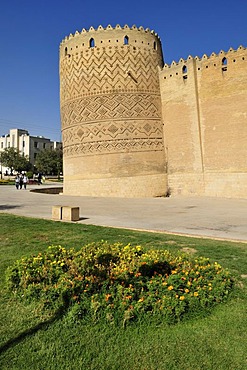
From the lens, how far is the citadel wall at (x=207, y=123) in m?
14.3

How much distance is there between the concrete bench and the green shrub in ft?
13.0

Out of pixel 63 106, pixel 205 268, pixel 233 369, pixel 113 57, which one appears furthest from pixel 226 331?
pixel 63 106

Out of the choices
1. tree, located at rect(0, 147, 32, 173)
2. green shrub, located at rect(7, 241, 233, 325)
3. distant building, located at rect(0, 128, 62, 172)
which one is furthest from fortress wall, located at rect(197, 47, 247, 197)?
distant building, located at rect(0, 128, 62, 172)

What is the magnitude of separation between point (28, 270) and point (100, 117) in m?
14.2

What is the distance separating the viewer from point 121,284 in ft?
10.4

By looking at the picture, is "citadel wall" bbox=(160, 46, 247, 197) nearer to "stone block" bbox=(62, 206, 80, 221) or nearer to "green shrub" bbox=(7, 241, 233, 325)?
"stone block" bbox=(62, 206, 80, 221)

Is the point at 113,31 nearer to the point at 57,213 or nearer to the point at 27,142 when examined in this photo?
the point at 57,213

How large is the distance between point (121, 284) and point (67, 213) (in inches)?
199

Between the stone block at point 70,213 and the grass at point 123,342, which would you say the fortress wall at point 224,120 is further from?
the grass at point 123,342

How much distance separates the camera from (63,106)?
1877 centimetres

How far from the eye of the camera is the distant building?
61281 millimetres

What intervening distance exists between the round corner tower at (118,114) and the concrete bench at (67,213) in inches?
330

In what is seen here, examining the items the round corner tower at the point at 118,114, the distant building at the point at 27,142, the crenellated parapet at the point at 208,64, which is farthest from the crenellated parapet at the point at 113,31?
the distant building at the point at 27,142

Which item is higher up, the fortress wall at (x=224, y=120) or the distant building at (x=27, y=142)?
the distant building at (x=27, y=142)
